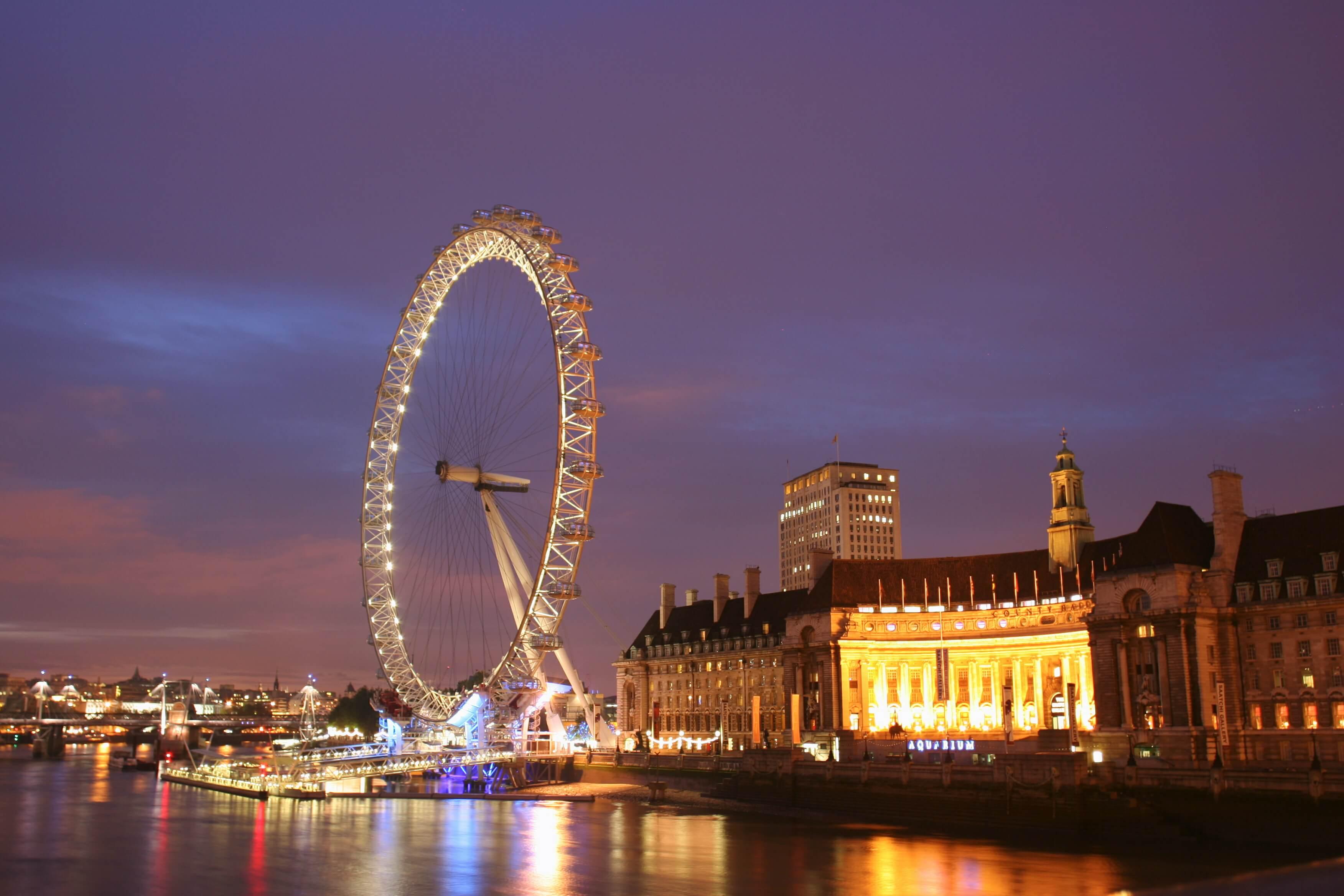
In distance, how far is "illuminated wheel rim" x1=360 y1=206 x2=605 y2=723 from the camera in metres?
75.1

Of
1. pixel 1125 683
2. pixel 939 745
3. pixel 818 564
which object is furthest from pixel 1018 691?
pixel 818 564

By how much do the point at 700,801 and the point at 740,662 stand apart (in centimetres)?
4072

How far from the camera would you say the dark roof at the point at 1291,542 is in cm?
7806

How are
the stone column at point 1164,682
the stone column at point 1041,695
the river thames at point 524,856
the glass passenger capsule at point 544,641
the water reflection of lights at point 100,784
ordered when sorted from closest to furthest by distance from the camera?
the river thames at point 524,856 < the glass passenger capsule at point 544,641 < the stone column at point 1164,682 < the water reflection of lights at point 100,784 < the stone column at point 1041,695

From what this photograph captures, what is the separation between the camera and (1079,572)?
98312 millimetres

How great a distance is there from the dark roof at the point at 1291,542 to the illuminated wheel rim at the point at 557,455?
4497cm

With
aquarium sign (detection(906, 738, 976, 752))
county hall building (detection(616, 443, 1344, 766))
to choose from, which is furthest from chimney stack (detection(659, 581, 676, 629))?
aquarium sign (detection(906, 738, 976, 752))

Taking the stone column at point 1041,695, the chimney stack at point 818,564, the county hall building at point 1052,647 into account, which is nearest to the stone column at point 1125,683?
the county hall building at point 1052,647

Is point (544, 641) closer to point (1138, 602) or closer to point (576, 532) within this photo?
point (576, 532)

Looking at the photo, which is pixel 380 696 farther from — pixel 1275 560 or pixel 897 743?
pixel 1275 560

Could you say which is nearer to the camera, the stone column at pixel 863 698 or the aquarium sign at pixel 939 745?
the aquarium sign at pixel 939 745

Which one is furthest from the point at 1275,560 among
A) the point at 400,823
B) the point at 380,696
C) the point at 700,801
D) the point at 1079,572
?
the point at 380,696

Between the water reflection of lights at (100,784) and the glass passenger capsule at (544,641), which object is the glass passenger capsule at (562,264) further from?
the water reflection of lights at (100,784)

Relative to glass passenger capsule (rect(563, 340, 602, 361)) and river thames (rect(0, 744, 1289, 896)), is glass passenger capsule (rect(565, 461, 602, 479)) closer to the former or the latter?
glass passenger capsule (rect(563, 340, 602, 361))
